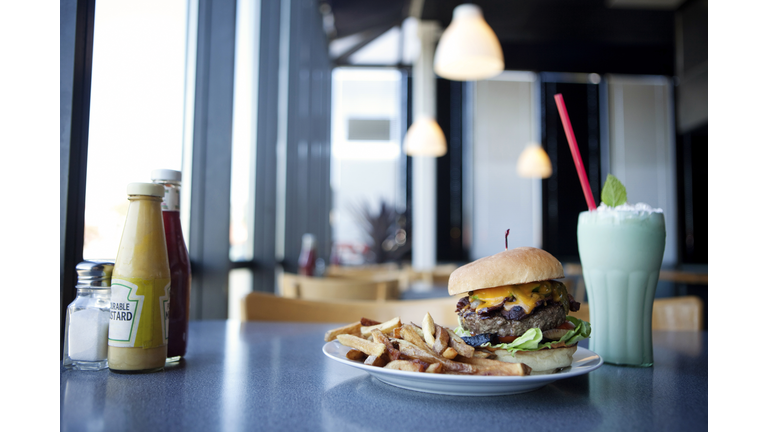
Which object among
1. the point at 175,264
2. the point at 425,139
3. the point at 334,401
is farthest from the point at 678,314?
the point at 425,139

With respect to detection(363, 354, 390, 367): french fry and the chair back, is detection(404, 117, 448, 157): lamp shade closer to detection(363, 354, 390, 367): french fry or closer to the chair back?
the chair back

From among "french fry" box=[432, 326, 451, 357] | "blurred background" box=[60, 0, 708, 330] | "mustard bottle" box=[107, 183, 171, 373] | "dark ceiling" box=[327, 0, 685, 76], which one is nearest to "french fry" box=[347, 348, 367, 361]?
"french fry" box=[432, 326, 451, 357]

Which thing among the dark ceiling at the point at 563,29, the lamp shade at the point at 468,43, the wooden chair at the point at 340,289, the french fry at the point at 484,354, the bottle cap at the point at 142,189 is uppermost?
the dark ceiling at the point at 563,29

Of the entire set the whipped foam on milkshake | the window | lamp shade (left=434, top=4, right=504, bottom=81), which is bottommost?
the whipped foam on milkshake

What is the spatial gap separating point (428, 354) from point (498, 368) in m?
0.09

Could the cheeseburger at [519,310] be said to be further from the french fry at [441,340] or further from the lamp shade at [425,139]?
the lamp shade at [425,139]

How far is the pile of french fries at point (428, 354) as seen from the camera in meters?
0.63

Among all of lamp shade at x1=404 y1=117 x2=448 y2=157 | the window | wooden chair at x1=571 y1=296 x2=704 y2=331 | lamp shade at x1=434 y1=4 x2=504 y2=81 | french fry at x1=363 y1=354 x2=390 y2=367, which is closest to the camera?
french fry at x1=363 y1=354 x2=390 y2=367

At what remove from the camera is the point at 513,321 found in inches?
28.5

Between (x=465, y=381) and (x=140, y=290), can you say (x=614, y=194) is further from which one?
(x=140, y=290)

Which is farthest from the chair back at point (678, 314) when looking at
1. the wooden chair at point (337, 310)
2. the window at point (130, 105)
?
the window at point (130, 105)

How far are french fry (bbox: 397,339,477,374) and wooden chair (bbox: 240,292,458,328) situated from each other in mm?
713

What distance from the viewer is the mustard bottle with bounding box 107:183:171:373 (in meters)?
0.70

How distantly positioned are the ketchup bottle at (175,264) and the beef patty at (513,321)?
0.43m
